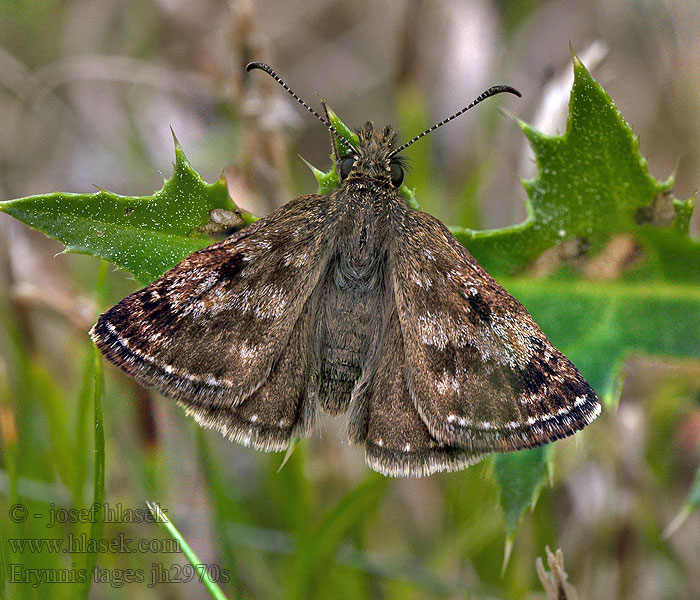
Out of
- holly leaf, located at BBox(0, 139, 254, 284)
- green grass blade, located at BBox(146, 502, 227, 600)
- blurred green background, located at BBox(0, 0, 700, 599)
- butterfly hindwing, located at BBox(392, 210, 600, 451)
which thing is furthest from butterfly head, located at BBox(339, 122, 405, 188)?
green grass blade, located at BBox(146, 502, 227, 600)

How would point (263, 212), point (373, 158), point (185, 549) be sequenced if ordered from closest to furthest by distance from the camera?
point (185, 549) → point (373, 158) → point (263, 212)

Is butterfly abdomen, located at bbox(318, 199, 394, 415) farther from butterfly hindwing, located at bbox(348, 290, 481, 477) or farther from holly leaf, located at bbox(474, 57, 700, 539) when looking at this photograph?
holly leaf, located at bbox(474, 57, 700, 539)

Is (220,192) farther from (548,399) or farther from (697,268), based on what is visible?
(697,268)

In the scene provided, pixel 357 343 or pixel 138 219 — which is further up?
pixel 138 219

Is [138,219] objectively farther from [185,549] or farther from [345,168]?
[185,549]

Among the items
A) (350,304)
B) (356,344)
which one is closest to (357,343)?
(356,344)

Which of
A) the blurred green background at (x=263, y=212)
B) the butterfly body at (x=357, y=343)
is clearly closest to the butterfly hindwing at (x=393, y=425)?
the butterfly body at (x=357, y=343)

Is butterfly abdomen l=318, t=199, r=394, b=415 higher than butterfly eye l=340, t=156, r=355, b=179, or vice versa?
butterfly eye l=340, t=156, r=355, b=179
